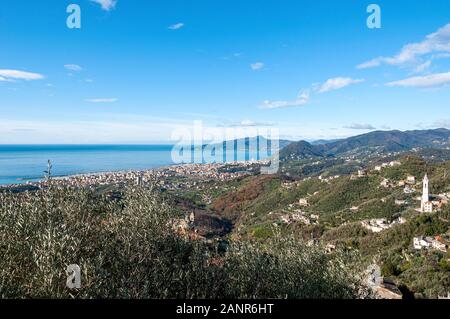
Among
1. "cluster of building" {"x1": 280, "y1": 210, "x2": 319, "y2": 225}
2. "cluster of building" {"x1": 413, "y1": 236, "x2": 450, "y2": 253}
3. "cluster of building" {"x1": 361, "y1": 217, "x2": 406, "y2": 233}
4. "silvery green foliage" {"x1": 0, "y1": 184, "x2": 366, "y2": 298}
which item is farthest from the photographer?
"cluster of building" {"x1": 280, "y1": 210, "x2": 319, "y2": 225}

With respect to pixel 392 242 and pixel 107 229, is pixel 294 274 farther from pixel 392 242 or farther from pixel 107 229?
pixel 392 242

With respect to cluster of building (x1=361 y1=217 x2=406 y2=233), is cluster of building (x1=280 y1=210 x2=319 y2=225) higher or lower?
lower

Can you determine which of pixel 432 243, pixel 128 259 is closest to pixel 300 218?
pixel 432 243

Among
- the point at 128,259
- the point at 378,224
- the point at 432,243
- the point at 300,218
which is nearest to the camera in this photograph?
the point at 128,259

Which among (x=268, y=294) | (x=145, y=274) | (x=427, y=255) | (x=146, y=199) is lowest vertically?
(x=427, y=255)

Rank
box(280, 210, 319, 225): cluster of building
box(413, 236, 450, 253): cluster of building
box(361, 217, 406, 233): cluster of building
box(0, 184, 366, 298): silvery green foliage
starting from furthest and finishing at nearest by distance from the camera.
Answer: box(280, 210, 319, 225): cluster of building
box(361, 217, 406, 233): cluster of building
box(413, 236, 450, 253): cluster of building
box(0, 184, 366, 298): silvery green foliage

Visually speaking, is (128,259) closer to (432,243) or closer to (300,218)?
(432,243)

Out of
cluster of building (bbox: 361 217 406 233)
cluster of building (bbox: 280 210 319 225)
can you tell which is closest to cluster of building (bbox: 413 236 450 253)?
cluster of building (bbox: 361 217 406 233)

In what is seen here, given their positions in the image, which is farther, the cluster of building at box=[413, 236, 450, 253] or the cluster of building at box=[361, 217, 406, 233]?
the cluster of building at box=[361, 217, 406, 233]

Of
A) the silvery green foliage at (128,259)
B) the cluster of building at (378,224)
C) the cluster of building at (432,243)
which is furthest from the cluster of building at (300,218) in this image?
the silvery green foliage at (128,259)

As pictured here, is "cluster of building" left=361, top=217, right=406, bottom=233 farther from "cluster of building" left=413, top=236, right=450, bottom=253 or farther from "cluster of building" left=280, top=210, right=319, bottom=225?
"cluster of building" left=280, top=210, right=319, bottom=225
